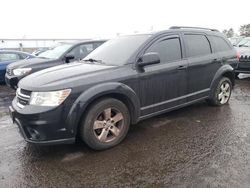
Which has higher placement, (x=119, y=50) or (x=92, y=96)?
(x=119, y=50)

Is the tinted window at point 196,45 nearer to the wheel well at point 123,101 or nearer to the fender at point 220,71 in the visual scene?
the fender at point 220,71

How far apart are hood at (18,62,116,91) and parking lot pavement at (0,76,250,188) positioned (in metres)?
1.01

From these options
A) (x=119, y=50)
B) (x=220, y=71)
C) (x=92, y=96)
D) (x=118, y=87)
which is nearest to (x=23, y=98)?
(x=92, y=96)

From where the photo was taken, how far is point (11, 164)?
352 cm

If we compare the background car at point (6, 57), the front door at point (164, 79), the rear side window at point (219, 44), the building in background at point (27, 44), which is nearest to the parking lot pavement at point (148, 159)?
the front door at point (164, 79)

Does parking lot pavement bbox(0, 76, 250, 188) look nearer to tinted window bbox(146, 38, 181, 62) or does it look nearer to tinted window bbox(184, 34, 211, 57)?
tinted window bbox(146, 38, 181, 62)

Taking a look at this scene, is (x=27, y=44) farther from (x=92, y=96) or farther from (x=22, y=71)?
(x=92, y=96)

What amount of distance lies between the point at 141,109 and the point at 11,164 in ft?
6.79

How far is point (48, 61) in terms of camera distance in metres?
7.64

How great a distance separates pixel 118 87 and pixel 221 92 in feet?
9.96

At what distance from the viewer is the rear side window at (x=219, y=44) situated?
5582mm

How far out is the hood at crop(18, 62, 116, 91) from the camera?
3.50m

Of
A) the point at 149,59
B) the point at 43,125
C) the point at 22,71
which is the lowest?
the point at 43,125

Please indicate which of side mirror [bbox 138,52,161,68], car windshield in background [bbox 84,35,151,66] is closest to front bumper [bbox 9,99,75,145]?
car windshield in background [bbox 84,35,151,66]
